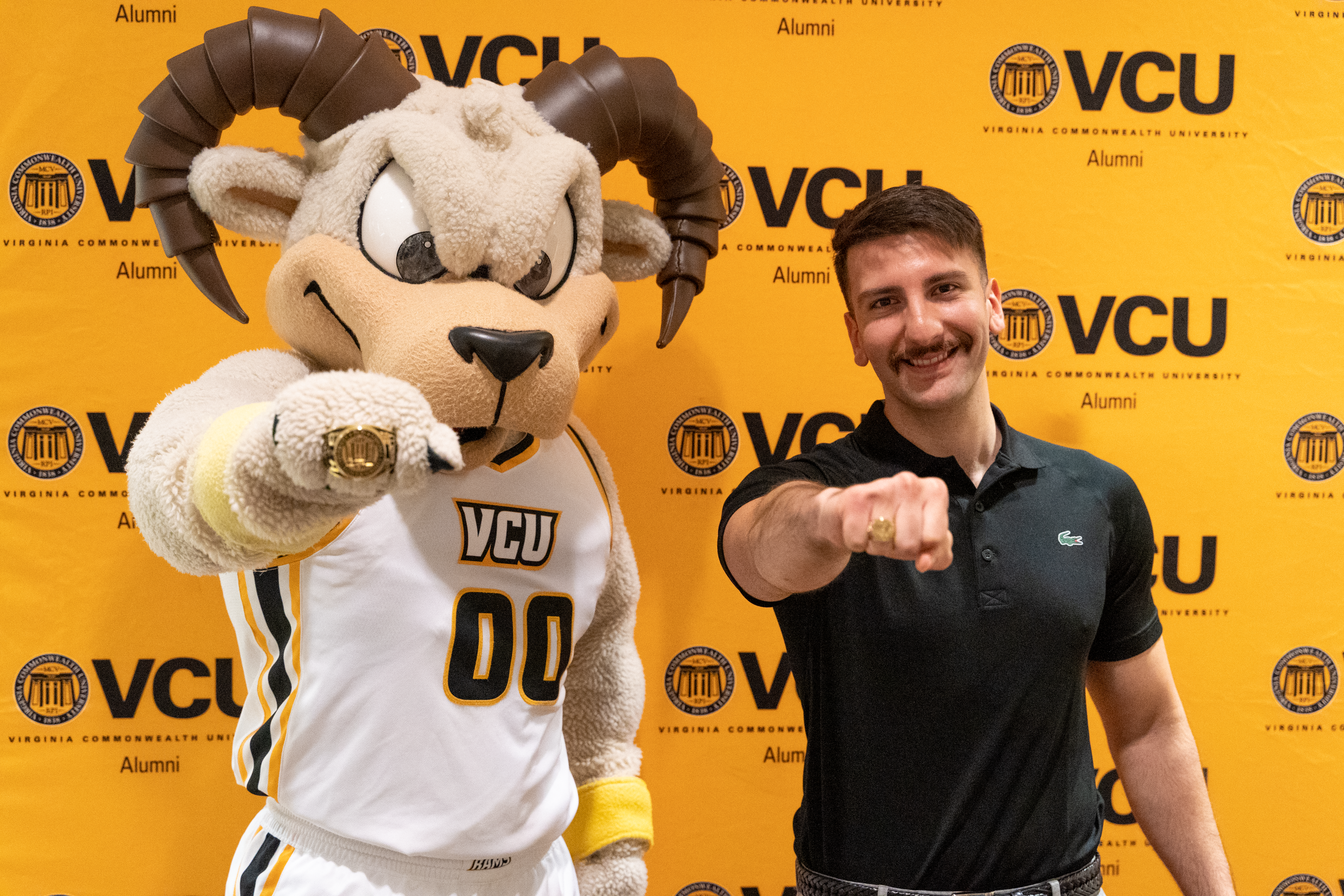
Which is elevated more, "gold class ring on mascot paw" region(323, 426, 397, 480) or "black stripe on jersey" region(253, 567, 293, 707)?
"gold class ring on mascot paw" region(323, 426, 397, 480)

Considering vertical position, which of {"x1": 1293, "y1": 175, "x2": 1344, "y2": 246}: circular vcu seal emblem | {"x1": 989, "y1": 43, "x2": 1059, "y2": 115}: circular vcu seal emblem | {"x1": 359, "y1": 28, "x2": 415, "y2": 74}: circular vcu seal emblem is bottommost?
{"x1": 1293, "y1": 175, "x2": 1344, "y2": 246}: circular vcu seal emblem

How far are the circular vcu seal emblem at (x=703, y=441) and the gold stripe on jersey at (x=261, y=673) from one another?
2.71 feet

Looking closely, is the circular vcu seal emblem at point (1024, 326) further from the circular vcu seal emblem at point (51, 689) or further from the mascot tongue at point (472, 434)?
the circular vcu seal emblem at point (51, 689)

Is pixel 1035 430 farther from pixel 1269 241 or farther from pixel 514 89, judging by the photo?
pixel 514 89

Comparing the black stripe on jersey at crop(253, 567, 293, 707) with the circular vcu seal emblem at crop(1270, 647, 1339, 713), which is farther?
the circular vcu seal emblem at crop(1270, 647, 1339, 713)

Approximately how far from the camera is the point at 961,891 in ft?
4.17

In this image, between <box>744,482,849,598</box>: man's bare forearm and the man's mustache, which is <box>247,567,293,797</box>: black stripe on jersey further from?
the man's mustache

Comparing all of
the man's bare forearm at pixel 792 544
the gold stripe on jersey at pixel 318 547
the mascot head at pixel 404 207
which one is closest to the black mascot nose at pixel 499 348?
the mascot head at pixel 404 207

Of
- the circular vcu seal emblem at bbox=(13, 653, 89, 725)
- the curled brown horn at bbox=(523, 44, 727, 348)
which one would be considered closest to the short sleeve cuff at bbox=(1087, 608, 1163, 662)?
the curled brown horn at bbox=(523, 44, 727, 348)

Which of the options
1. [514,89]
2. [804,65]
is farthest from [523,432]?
[804,65]

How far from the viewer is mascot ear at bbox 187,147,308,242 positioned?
3.54 ft

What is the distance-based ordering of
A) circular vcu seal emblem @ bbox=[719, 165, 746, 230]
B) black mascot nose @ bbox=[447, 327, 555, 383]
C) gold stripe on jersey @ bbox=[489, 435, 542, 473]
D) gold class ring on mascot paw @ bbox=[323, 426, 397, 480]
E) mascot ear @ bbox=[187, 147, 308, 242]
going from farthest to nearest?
circular vcu seal emblem @ bbox=[719, 165, 746, 230]
gold stripe on jersey @ bbox=[489, 435, 542, 473]
mascot ear @ bbox=[187, 147, 308, 242]
black mascot nose @ bbox=[447, 327, 555, 383]
gold class ring on mascot paw @ bbox=[323, 426, 397, 480]

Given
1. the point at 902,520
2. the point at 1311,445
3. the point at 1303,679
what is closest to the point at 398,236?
the point at 902,520

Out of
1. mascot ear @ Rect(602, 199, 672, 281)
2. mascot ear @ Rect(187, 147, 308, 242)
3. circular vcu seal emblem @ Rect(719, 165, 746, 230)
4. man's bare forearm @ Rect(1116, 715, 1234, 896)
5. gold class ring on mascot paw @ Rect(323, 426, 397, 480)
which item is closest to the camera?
gold class ring on mascot paw @ Rect(323, 426, 397, 480)
